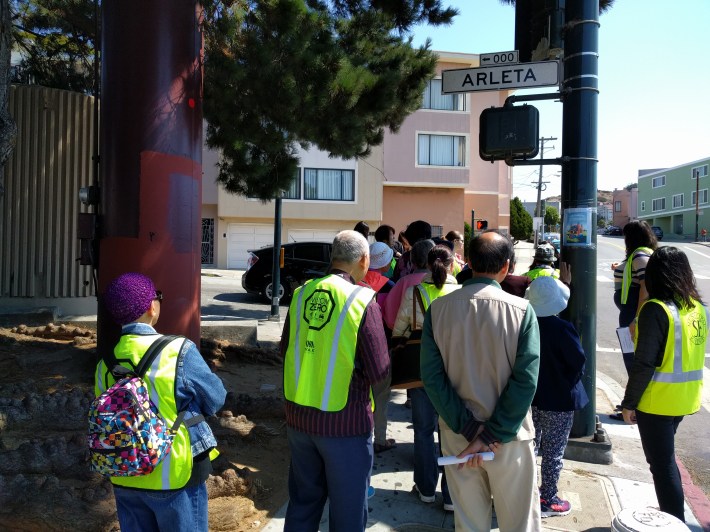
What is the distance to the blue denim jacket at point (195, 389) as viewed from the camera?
8.45 feet

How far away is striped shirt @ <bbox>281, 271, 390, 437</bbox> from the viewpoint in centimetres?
299

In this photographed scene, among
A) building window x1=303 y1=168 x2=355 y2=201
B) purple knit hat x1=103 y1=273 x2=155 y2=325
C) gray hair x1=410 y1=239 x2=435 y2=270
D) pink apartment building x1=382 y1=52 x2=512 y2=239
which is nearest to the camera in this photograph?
purple knit hat x1=103 y1=273 x2=155 y2=325

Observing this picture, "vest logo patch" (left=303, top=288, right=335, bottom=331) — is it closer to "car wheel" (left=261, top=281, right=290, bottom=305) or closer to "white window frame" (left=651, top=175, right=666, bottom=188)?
"car wheel" (left=261, top=281, right=290, bottom=305)

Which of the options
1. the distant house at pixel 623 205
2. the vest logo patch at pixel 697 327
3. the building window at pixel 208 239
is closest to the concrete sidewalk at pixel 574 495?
the vest logo patch at pixel 697 327

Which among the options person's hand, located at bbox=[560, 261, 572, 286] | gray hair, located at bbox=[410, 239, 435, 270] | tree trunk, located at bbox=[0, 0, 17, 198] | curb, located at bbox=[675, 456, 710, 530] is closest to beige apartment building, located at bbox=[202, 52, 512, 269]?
tree trunk, located at bbox=[0, 0, 17, 198]

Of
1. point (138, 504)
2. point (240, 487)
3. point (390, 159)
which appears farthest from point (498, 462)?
point (390, 159)

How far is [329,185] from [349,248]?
2481 cm

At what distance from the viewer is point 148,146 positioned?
4.86 metres

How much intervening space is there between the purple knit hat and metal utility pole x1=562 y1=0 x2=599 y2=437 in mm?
3799

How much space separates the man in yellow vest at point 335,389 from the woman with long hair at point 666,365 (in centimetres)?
164

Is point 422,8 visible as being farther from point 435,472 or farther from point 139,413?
point 139,413

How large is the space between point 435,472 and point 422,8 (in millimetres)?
5474

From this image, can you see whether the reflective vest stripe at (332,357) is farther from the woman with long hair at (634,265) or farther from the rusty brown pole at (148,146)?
the woman with long hair at (634,265)

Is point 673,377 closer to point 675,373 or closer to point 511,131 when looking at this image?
point 675,373
